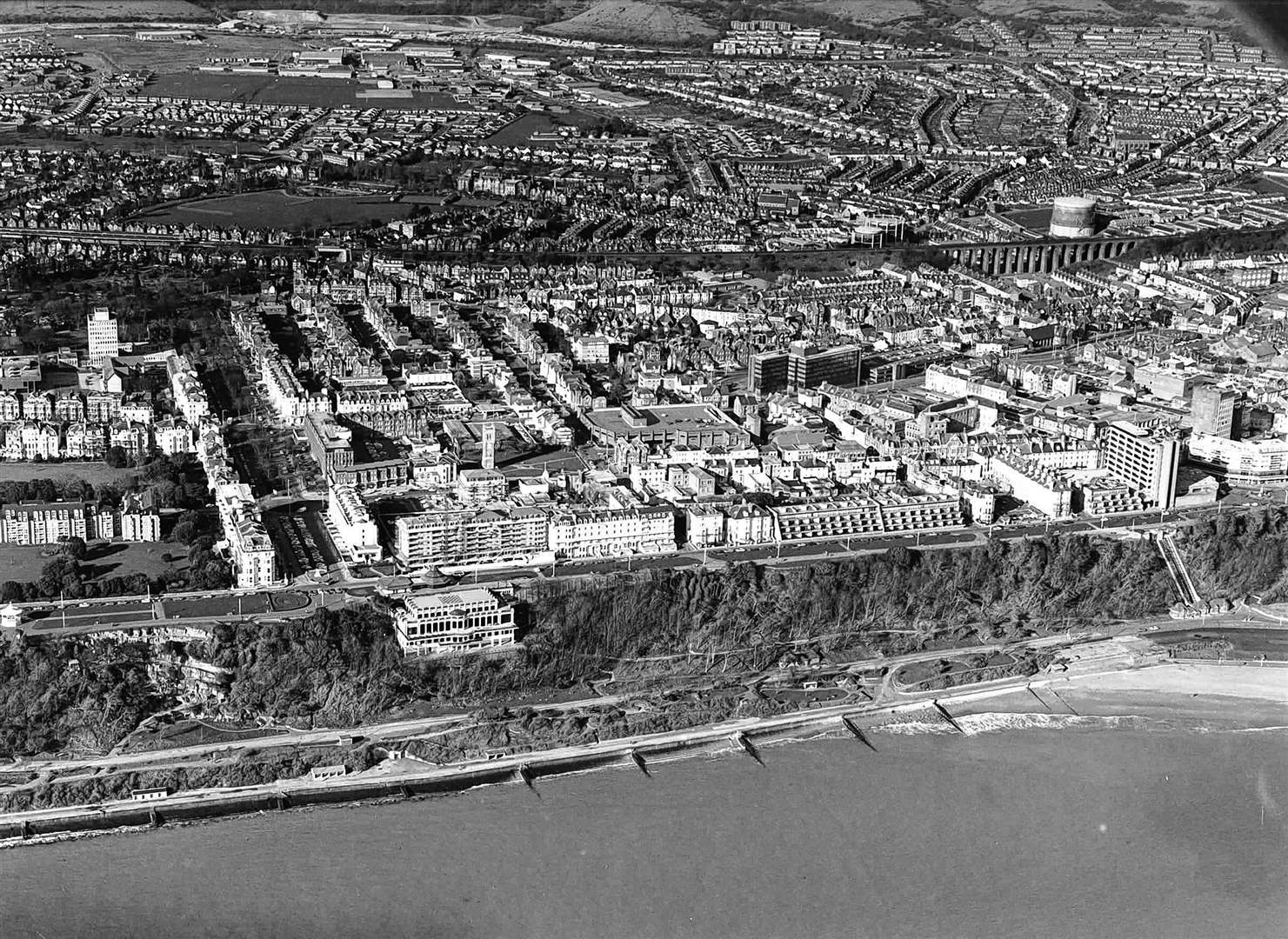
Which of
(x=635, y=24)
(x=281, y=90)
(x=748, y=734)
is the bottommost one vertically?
(x=748, y=734)

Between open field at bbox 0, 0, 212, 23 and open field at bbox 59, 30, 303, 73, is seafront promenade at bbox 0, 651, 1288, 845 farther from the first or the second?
open field at bbox 0, 0, 212, 23

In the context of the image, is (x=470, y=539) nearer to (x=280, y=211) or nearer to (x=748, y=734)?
(x=748, y=734)

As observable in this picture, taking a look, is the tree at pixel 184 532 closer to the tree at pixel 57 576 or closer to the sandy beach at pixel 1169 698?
the tree at pixel 57 576

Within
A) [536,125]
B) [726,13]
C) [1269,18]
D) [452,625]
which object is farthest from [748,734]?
[726,13]

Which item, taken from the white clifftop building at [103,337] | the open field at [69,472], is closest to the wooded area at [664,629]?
the open field at [69,472]

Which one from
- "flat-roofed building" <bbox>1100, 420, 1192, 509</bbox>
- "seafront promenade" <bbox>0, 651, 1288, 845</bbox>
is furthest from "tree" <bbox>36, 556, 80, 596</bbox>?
"flat-roofed building" <bbox>1100, 420, 1192, 509</bbox>

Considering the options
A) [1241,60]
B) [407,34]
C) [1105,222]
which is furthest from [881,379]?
[407,34]
